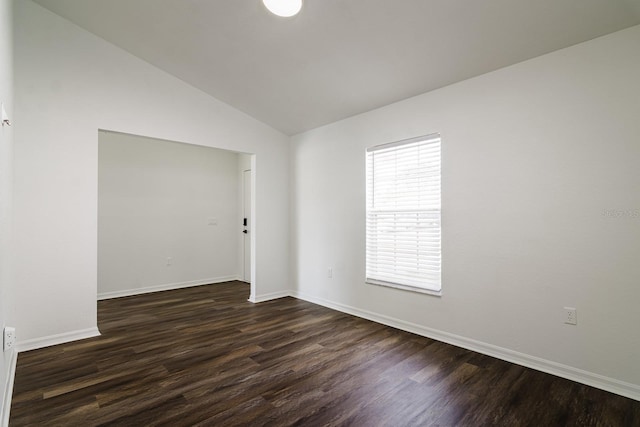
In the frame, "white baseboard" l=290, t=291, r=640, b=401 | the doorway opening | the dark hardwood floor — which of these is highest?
the doorway opening

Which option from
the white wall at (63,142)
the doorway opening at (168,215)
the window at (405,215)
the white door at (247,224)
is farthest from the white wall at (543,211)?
the white door at (247,224)

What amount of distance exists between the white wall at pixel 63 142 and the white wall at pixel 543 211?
289 centimetres

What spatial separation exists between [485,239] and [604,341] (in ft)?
3.42

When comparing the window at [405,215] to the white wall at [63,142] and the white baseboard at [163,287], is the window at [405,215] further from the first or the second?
the white baseboard at [163,287]

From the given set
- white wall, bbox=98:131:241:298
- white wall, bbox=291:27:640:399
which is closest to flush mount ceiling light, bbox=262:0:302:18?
white wall, bbox=291:27:640:399

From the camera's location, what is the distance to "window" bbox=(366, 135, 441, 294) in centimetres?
322

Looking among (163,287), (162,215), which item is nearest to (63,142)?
(162,215)

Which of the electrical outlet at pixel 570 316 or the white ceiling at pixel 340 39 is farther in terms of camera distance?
the electrical outlet at pixel 570 316

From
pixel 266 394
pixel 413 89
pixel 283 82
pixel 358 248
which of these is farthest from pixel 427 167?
pixel 266 394

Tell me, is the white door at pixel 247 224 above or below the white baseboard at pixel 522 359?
above

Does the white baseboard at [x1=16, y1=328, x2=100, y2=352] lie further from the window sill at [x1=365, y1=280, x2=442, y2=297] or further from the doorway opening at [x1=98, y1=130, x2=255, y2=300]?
the window sill at [x1=365, y1=280, x2=442, y2=297]

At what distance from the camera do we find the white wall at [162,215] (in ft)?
15.9

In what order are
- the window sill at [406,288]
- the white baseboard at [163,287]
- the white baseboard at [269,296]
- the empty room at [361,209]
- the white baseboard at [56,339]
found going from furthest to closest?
the white baseboard at [163,287] → the white baseboard at [269,296] → the window sill at [406,288] → the white baseboard at [56,339] → the empty room at [361,209]

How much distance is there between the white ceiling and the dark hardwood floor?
2.53 metres
